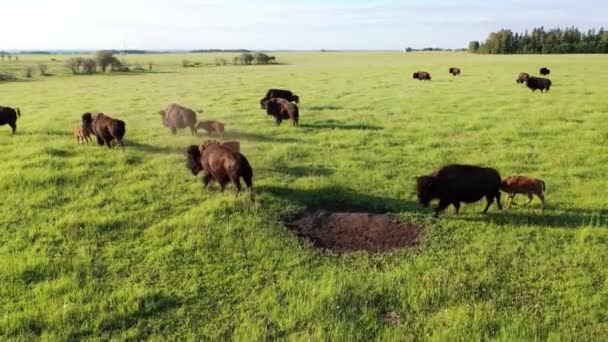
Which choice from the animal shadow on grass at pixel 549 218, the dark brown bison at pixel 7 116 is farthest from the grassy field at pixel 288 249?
the dark brown bison at pixel 7 116

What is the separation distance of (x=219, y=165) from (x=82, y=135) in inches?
269

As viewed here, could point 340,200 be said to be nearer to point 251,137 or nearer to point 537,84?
point 251,137

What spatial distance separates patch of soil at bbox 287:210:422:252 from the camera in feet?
25.6

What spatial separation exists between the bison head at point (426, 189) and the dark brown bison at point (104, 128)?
828 centimetres

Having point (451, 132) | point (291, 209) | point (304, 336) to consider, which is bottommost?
point (304, 336)

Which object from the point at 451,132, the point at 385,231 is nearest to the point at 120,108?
the point at 451,132

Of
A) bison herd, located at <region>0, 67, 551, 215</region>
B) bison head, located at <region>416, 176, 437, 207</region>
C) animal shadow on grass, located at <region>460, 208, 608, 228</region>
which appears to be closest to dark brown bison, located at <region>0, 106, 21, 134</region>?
bison herd, located at <region>0, 67, 551, 215</region>

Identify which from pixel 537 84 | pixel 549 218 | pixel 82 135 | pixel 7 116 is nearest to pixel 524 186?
pixel 549 218

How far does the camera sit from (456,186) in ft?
29.0

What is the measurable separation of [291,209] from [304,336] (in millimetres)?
3877

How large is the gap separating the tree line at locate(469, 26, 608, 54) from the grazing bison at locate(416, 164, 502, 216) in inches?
4271

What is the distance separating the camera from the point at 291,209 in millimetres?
9242

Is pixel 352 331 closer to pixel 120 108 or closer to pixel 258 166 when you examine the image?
pixel 258 166

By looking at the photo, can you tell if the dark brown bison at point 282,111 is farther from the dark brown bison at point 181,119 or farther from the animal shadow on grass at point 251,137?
the dark brown bison at point 181,119
